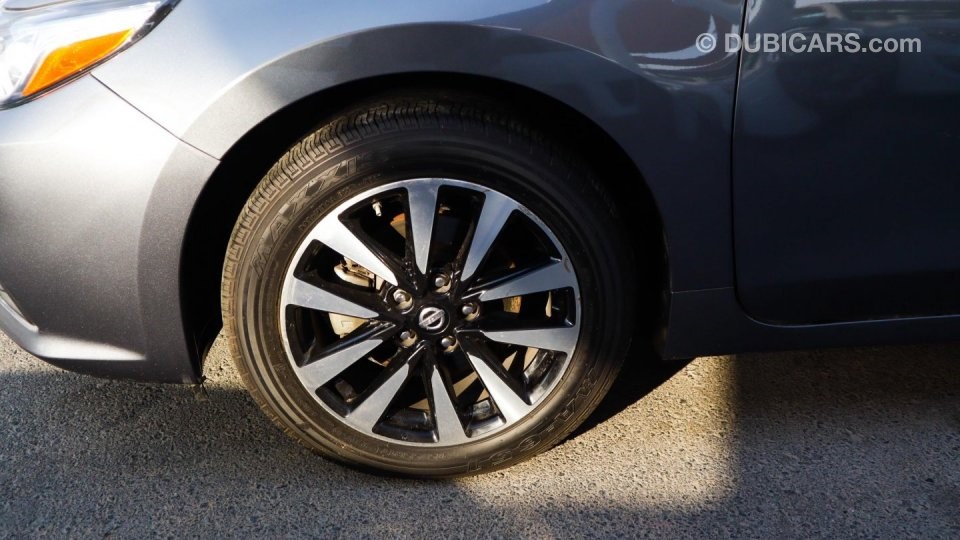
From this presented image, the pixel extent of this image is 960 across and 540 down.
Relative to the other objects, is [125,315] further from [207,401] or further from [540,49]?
[540,49]

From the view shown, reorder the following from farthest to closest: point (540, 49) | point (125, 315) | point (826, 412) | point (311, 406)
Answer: point (826, 412), point (311, 406), point (125, 315), point (540, 49)

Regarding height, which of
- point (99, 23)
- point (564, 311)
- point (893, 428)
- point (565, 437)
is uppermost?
point (99, 23)

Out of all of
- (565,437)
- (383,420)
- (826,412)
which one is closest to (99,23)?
(383,420)

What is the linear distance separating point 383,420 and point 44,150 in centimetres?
87

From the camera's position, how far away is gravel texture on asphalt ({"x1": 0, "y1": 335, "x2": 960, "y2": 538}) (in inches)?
77.4

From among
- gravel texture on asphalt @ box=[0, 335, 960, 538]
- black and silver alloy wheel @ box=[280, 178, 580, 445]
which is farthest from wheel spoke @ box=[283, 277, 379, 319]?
gravel texture on asphalt @ box=[0, 335, 960, 538]

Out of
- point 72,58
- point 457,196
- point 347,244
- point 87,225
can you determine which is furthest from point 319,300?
point 72,58

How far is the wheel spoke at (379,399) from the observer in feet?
6.46

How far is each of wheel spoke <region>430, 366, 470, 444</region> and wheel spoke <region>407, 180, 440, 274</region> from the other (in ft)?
0.88

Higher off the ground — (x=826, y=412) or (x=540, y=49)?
(x=540, y=49)

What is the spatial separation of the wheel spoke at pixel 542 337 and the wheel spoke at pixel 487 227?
0.16 meters

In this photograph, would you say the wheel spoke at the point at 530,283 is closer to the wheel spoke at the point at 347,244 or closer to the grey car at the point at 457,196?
the grey car at the point at 457,196

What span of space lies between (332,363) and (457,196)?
0.45 metres

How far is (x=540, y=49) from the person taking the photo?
165 cm
